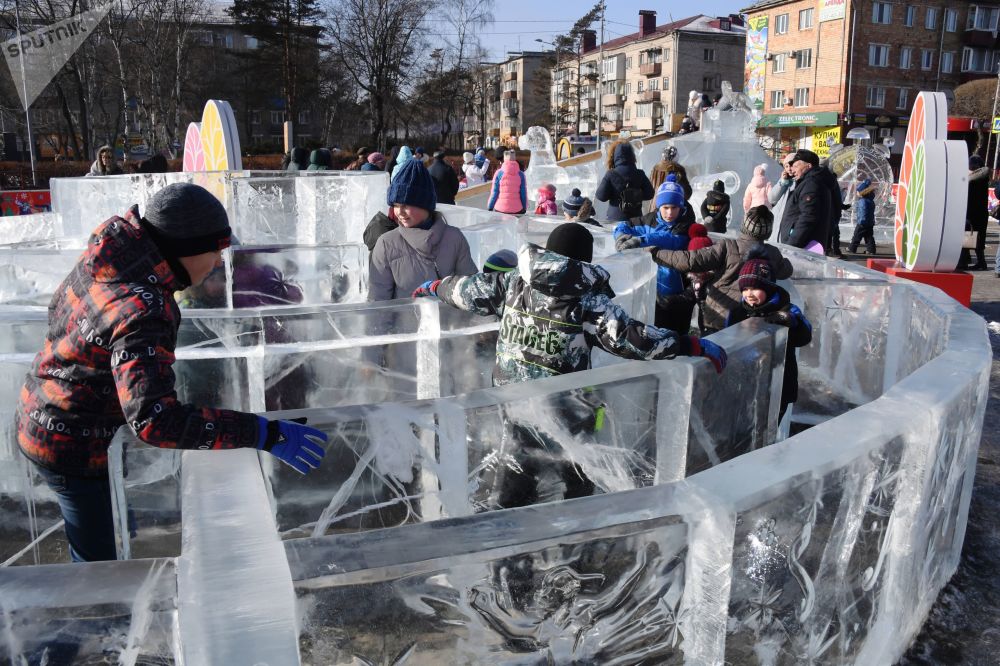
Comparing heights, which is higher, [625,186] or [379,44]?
[379,44]

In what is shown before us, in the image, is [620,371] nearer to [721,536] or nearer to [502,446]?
[502,446]

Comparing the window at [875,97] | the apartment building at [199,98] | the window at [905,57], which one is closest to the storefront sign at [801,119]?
the window at [875,97]

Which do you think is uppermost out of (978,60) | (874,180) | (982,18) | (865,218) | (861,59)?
(982,18)

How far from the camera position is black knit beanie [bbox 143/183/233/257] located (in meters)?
2.15

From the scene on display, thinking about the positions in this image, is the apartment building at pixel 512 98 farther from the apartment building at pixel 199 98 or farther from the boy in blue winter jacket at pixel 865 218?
the boy in blue winter jacket at pixel 865 218

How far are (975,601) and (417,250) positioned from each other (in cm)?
288

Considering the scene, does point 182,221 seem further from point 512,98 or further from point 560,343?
point 512,98

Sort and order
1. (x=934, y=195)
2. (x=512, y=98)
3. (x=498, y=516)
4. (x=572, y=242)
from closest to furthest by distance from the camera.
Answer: (x=498, y=516) → (x=572, y=242) → (x=934, y=195) → (x=512, y=98)

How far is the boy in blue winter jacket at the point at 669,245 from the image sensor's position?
Answer: 215 inches

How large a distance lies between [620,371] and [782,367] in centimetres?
134

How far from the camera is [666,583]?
1892mm

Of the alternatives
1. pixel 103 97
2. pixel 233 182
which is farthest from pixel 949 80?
pixel 233 182

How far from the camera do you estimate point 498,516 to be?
180 centimetres

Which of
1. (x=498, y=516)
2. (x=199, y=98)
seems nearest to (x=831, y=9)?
(x=199, y=98)
